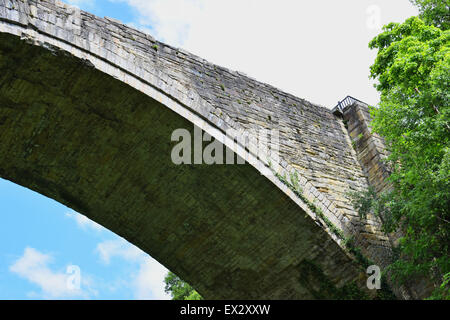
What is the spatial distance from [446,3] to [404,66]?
11.6ft

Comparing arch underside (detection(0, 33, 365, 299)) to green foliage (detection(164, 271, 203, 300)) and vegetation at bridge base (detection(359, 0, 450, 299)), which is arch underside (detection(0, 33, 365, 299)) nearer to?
vegetation at bridge base (detection(359, 0, 450, 299))

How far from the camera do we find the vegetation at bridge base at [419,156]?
611cm

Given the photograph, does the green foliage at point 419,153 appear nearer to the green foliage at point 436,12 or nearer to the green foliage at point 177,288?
the green foliage at point 436,12

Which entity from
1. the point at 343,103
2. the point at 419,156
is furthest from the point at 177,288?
the point at 419,156

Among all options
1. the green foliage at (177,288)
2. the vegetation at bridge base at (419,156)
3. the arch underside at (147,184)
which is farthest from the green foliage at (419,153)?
the green foliage at (177,288)

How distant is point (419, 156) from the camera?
6395 mm

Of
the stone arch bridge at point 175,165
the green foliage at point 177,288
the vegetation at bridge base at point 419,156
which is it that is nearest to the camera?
the stone arch bridge at point 175,165

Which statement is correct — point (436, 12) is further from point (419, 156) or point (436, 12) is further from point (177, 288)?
point (177, 288)

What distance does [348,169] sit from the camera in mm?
7980

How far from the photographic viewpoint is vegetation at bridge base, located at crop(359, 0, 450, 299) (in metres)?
6.11

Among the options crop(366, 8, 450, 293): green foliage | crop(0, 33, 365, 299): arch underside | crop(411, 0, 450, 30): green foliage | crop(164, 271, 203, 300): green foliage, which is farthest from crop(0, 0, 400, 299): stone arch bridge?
crop(164, 271, 203, 300): green foliage

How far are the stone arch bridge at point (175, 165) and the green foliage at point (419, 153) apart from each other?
536 millimetres

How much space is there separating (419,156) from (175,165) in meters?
3.24

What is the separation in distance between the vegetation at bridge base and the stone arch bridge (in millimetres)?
571
